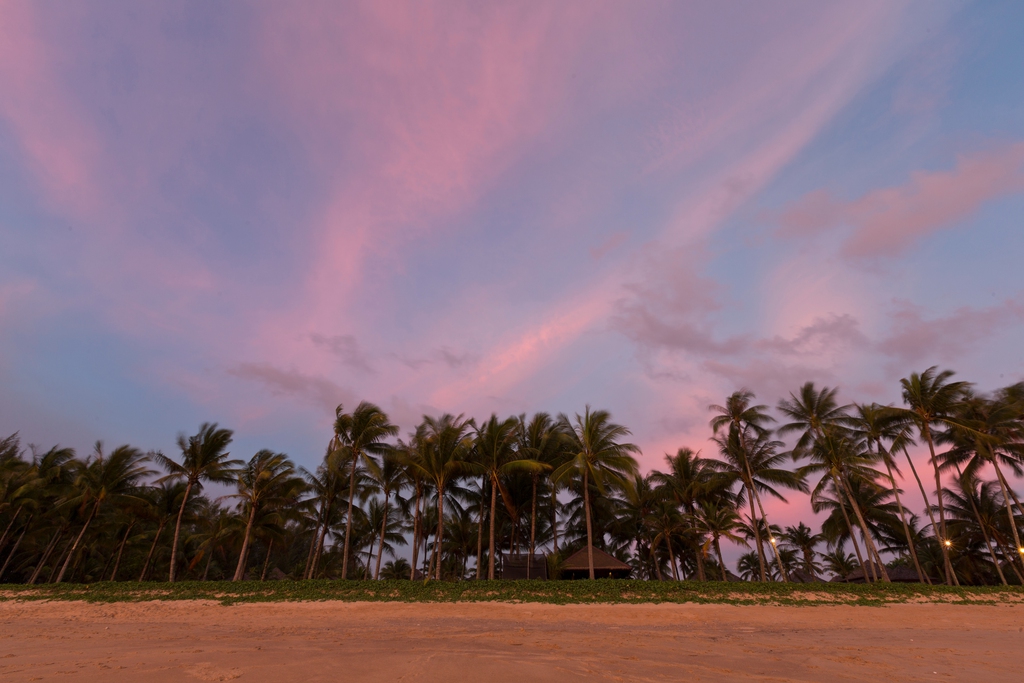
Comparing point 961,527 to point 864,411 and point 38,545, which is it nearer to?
point 864,411

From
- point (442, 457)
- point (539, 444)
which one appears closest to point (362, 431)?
point (442, 457)

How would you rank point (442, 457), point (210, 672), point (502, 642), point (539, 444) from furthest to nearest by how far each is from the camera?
point (539, 444), point (442, 457), point (502, 642), point (210, 672)

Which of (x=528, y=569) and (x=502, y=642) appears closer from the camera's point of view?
(x=502, y=642)

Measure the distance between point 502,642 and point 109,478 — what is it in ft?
91.2

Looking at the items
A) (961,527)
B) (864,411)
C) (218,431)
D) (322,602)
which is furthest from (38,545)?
(961,527)

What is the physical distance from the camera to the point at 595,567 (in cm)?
2817

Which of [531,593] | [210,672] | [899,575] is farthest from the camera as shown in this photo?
[899,575]

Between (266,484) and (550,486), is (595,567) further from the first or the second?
(266,484)

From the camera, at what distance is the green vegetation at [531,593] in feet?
61.9

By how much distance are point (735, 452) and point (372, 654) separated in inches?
1084

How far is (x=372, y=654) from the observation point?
9.35 m

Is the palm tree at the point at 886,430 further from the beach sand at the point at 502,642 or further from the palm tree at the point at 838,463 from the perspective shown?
the beach sand at the point at 502,642

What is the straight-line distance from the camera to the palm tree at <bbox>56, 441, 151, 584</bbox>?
88.9ft

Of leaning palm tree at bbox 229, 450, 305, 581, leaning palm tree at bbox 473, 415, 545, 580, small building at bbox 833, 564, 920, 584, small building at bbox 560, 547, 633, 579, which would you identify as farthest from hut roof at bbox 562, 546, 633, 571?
small building at bbox 833, 564, 920, 584
